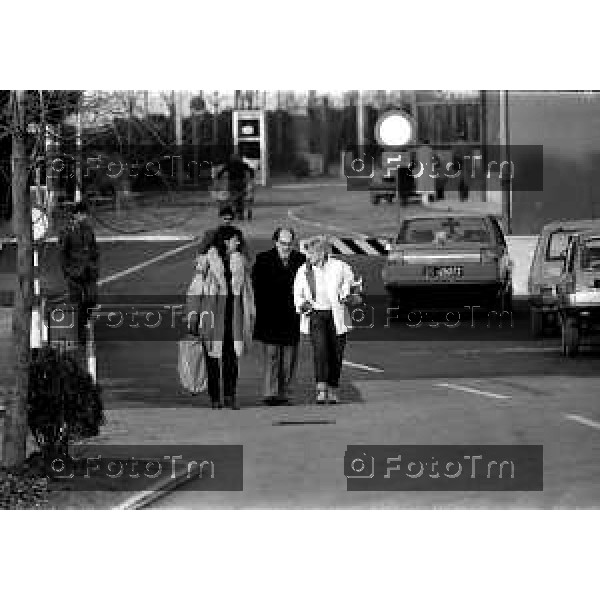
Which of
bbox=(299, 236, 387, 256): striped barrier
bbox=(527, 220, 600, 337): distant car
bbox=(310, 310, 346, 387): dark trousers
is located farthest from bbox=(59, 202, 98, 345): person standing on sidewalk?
bbox=(527, 220, 600, 337): distant car

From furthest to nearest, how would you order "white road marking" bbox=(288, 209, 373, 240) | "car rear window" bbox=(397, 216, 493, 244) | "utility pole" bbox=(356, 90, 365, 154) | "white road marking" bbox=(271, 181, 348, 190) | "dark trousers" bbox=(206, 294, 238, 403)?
1. "dark trousers" bbox=(206, 294, 238, 403)
2. "car rear window" bbox=(397, 216, 493, 244)
3. "white road marking" bbox=(288, 209, 373, 240)
4. "utility pole" bbox=(356, 90, 365, 154)
5. "white road marking" bbox=(271, 181, 348, 190)

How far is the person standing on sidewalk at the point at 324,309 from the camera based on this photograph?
2778 cm

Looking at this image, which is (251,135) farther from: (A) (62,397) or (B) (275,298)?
(A) (62,397)

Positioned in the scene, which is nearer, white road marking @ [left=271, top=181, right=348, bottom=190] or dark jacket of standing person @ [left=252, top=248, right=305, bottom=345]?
white road marking @ [left=271, top=181, right=348, bottom=190]

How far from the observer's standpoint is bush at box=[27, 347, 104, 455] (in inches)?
1054

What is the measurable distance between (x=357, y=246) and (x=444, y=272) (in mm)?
580

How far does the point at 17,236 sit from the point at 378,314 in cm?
242

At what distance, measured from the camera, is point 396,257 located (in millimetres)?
27781

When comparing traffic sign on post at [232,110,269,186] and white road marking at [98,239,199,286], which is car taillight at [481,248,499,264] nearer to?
traffic sign on post at [232,110,269,186]

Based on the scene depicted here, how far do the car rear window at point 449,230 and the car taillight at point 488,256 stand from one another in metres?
0.05

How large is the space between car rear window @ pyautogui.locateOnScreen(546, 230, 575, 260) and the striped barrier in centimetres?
98

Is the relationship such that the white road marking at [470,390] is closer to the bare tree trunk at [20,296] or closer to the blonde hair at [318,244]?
the blonde hair at [318,244]

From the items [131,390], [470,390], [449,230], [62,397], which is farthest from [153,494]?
[449,230]
